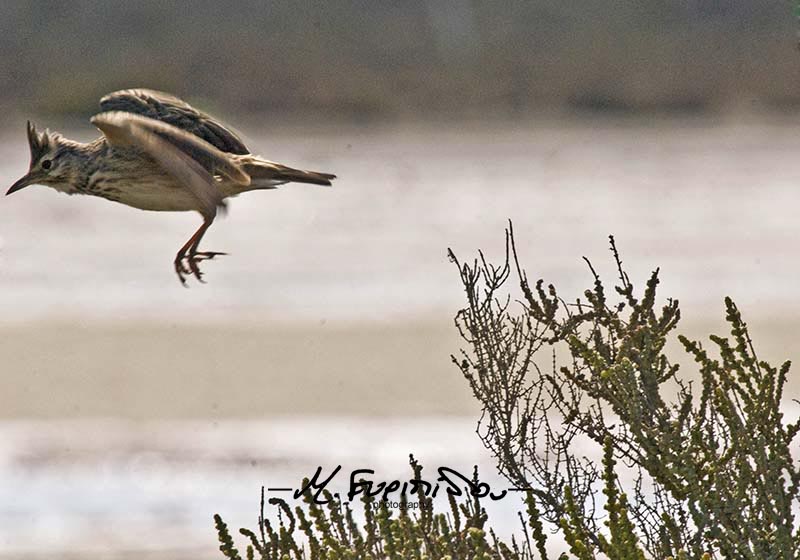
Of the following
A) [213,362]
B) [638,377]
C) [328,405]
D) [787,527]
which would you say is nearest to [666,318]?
[638,377]

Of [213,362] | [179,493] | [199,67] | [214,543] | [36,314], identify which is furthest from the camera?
[199,67]

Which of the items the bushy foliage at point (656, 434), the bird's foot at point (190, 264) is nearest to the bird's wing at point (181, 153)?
the bird's foot at point (190, 264)

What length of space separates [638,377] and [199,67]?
3377cm

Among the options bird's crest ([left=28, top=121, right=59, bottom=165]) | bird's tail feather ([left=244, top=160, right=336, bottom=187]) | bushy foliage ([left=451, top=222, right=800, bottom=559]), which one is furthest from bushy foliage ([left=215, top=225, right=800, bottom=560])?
bird's crest ([left=28, top=121, right=59, bottom=165])

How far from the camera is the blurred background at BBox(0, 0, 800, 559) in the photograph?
13.5m

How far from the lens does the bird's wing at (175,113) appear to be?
5.51 meters

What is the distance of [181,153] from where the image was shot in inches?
203

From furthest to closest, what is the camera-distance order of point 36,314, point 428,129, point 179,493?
point 428,129
point 36,314
point 179,493

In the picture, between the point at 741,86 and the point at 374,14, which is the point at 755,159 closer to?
the point at 741,86

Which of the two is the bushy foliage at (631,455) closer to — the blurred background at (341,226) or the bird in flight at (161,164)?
the bird in flight at (161,164)

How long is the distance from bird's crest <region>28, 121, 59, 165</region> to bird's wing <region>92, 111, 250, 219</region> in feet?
1.60

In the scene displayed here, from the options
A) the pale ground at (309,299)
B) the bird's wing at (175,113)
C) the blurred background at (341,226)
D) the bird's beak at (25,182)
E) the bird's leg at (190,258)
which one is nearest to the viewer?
the bird's leg at (190,258)

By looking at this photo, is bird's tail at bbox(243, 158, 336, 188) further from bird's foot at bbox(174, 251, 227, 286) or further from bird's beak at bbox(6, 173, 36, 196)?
bird's beak at bbox(6, 173, 36, 196)

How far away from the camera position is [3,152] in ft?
98.9
